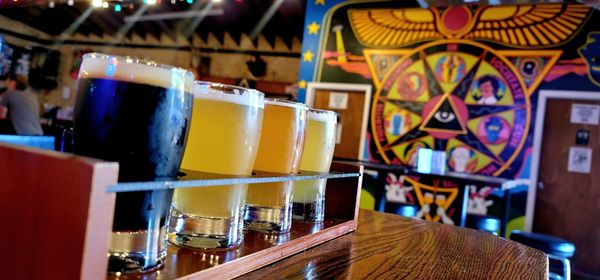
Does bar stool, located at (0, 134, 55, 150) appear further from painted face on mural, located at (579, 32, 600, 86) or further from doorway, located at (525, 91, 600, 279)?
painted face on mural, located at (579, 32, 600, 86)

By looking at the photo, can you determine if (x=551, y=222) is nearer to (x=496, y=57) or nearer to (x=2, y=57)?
(x=496, y=57)

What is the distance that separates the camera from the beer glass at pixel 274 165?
909 millimetres

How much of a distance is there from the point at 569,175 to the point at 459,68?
1888 mm

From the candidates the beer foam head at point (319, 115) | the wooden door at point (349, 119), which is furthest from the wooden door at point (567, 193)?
the beer foam head at point (319, 115)

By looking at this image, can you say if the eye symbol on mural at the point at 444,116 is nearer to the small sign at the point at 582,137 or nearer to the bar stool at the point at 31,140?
the small sign at the point at 582,137

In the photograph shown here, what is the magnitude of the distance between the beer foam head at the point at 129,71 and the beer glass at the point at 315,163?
0.49 meters

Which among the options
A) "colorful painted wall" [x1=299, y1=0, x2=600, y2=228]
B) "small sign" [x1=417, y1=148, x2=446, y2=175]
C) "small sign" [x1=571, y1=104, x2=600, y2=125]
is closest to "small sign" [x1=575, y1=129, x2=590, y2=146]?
"small sign" [x1=571, y1=104, x2=600, y2=125]

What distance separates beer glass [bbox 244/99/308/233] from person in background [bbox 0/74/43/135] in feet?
19.2

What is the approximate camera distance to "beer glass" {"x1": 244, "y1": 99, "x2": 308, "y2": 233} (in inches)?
35.8

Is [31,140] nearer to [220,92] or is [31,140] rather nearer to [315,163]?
[315,163]

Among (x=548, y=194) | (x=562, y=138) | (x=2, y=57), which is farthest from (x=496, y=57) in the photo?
(x=2, y=57)

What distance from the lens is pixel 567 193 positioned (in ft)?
19.7

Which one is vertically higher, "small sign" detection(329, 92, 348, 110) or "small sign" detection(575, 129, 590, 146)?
"small sign" detection(329, 92, 348, 110)

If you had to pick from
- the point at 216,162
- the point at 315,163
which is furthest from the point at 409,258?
the point at 216,162
